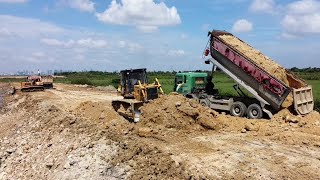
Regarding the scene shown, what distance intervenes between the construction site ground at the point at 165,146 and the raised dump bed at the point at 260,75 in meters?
0.79

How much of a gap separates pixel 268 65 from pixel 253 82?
1186mm

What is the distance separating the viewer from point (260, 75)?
18.2m

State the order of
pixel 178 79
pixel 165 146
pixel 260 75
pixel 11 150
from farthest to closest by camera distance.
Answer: pixel 178 79, pixel 260 75, pixel 11 150, pixel 165 146

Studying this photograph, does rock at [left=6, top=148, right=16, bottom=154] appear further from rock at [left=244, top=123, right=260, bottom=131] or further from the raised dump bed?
the raised dump bed

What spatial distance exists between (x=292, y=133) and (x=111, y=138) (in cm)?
693

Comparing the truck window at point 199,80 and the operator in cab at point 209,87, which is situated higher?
the truck window at point 199,80

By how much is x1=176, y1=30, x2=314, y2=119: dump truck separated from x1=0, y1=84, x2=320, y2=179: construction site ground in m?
0.78

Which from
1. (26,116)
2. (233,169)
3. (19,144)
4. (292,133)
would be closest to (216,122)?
(292,133)

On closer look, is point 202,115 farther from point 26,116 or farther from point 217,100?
point 26,116

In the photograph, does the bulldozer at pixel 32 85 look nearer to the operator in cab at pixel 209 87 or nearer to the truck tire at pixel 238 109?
the operator in cab at pixel 209 87

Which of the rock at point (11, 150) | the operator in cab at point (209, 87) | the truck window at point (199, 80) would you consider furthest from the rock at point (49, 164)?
the operator in cab at point (209, 87)

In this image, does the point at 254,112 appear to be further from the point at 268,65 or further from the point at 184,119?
the point at 184,119

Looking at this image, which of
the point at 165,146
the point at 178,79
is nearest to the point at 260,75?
the point at 178,79

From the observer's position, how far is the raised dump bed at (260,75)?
17.8 m
